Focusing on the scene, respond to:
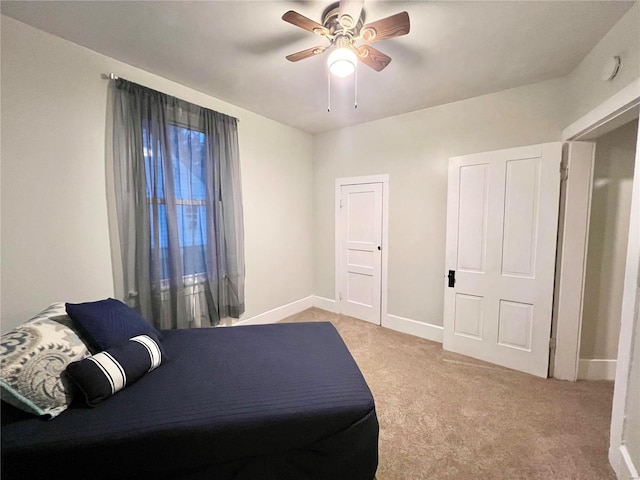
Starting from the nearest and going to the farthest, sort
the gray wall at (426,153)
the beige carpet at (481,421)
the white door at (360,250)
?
the beige carpet at (481,421) → the gray wall at (426,153) → the white door at (360,250)

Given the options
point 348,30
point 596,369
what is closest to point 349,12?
point 348,30

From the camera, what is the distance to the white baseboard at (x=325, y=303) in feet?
12.9

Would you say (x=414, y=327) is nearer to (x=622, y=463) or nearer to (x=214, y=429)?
(x=622, y=463)

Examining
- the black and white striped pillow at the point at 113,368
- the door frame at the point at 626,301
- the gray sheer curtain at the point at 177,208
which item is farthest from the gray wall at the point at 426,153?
the black and white striped pillow at the point at 113,368

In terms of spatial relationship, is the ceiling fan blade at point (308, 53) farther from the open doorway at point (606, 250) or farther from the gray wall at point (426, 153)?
the open doorway at point (606, 250)

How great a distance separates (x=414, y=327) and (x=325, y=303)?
1.37 meters

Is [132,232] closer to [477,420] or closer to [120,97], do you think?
[120,97]

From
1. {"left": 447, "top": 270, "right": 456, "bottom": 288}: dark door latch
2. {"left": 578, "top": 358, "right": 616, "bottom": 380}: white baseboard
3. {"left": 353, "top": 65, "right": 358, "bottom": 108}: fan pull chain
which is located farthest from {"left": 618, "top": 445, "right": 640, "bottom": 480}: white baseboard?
{"left": 353, "top": 65, "right": 358, "bottom": 108}: fan pull chain

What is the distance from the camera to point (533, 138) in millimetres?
2389

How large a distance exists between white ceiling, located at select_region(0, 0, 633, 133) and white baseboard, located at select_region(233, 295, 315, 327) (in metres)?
2.53

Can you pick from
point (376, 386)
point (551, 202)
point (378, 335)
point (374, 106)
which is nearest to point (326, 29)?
point (374, 106)

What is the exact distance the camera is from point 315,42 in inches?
72.7

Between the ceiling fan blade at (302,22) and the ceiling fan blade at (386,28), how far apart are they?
236 mm

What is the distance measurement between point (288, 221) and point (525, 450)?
10.1 ft
